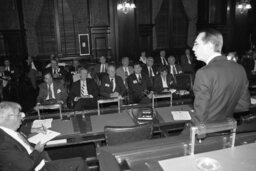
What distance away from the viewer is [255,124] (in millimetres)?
1900

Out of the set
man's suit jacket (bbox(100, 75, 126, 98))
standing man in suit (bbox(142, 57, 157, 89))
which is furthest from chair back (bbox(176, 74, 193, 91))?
standing man in suit (bbox(142, 57, 157, 89))

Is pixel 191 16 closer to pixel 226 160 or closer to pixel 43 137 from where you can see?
pixel 43 137

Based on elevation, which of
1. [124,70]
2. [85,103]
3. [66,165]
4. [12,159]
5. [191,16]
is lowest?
[66,165]

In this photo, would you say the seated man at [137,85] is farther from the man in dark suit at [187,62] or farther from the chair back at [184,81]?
the man in dark suit at [187,62]

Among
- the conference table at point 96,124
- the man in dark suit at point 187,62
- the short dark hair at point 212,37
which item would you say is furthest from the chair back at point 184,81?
the short dark hair at point 212,37

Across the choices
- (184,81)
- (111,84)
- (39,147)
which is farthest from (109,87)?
(39,147)

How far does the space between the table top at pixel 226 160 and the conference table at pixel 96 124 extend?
1.42 meters

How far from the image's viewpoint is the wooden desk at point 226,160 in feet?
4.27

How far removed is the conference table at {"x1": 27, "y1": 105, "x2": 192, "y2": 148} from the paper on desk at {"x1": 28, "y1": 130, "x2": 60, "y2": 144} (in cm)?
5

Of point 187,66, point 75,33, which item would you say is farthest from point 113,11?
point 187,66

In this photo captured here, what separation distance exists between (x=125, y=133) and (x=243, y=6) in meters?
7.61

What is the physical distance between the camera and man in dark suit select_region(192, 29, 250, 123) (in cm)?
175

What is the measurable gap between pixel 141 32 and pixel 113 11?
126 cm

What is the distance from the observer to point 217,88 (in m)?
1.78
